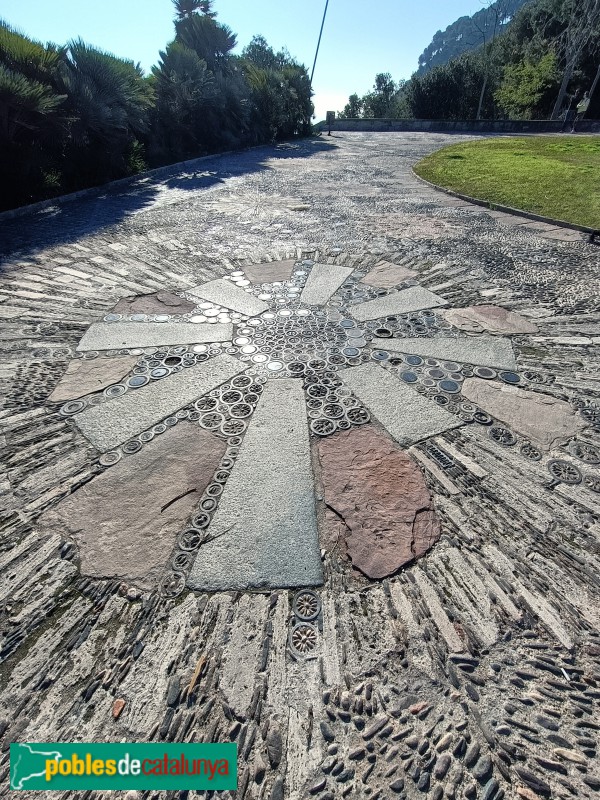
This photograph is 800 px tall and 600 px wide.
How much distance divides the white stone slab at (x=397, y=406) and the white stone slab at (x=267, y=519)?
56 centimetres

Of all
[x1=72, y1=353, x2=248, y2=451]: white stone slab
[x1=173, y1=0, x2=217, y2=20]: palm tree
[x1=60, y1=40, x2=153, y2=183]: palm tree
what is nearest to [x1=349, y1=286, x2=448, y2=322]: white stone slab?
[x1=72, y1=353, x2=248, y2=451]: white stone slab

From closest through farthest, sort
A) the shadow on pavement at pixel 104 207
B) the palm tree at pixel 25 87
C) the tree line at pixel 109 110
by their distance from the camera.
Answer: the shadow on pavement at pixel 104 207, the palm tree at pixel 25 87, the tree line at pixel 109 110

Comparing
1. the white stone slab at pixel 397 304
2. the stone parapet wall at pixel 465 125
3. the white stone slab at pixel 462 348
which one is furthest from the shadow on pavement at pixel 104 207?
the stone parapet wall at pixel 465 125

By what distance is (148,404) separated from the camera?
9.27 ft

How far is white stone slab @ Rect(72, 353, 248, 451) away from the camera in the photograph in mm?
2617

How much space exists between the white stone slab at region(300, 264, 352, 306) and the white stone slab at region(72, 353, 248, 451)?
1456mm

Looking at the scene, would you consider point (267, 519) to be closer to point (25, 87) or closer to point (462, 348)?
point (462, 348)

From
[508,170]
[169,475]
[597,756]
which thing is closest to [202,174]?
[508,170]

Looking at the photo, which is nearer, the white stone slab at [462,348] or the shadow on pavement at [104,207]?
the white stone slab at [462,348]

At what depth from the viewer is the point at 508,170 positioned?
34.3 feet

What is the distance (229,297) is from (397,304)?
72.2 inches

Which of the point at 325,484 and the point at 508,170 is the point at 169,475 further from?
the point at 508,170

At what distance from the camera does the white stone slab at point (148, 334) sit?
354 cm

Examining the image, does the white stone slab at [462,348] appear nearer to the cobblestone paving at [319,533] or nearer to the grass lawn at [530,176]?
the cobblestone paving at [319,533]
